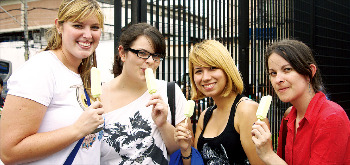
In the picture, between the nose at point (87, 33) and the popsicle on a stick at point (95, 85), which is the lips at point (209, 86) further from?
the nose at point (87, 33)

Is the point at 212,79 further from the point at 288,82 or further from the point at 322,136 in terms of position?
the point at 322,136

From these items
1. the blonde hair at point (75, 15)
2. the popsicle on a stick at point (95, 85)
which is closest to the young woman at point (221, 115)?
the popsicle on a stick at point (95, 85)

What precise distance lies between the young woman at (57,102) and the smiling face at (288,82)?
1492 mm

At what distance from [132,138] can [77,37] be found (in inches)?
39.0

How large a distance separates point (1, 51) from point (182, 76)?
19195mm

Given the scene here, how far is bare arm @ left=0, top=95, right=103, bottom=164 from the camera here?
1.77 meters

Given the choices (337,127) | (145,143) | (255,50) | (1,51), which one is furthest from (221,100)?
(1,51)

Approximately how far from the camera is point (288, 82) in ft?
7.59

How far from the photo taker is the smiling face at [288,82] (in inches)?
91.1

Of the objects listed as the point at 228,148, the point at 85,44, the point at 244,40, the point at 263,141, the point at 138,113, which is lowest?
the point at 228,148

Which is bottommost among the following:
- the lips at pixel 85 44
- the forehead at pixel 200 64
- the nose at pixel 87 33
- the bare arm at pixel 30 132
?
the bare arm at pixel 30 132

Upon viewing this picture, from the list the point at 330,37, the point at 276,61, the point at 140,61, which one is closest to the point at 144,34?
the point at 140,61

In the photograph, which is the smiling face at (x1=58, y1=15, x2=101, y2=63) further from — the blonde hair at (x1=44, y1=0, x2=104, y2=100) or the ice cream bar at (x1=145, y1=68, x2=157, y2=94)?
the ice cream bar at (x1=145, y1=68, x2=157, y2=94)

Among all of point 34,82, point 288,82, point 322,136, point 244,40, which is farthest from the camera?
point 244,40
